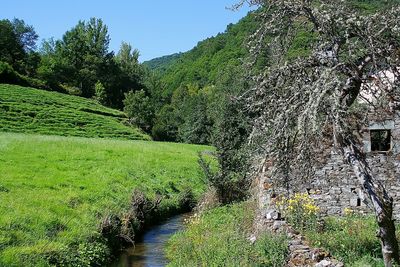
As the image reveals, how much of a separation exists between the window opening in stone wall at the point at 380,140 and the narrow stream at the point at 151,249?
348 inches

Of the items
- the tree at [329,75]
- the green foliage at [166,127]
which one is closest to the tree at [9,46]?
the green foliage at [166,127]

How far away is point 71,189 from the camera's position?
22188 millimetres

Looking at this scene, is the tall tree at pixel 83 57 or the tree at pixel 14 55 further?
the tall tree at pixel 83 57

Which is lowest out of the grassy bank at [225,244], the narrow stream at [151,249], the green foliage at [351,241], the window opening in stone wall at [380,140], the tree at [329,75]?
the narrow stream at [151,249]

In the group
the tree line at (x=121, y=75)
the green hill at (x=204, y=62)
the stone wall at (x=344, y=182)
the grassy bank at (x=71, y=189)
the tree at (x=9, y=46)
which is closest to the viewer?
the grassy bank at (x=71, y=189)

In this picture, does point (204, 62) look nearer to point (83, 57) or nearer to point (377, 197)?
point (83, 57)

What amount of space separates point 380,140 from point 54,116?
3983cm

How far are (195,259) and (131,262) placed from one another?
354cm

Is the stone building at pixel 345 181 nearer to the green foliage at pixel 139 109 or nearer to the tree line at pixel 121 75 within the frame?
the tree line at pixel 121 75

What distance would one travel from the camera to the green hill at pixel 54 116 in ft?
150

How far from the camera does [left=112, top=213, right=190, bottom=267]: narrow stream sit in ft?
55.1

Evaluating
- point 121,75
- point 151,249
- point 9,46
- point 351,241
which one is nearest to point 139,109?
point 9,46

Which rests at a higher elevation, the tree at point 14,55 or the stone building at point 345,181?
the tree at point 14,55

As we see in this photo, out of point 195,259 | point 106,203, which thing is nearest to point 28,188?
point 106,203
